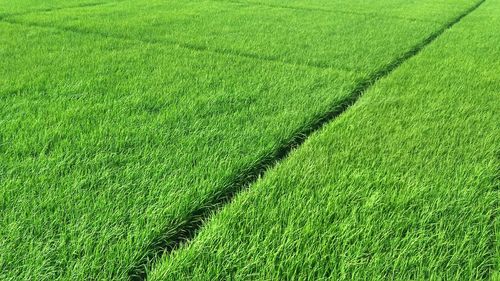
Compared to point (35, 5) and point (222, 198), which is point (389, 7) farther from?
point (222, 198)

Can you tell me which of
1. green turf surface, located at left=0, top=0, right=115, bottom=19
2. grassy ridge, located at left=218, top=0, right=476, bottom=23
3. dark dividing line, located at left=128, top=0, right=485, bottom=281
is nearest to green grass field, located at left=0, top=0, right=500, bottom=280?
dark dividing line, located at left=128, top=0, right=485, bottom=281

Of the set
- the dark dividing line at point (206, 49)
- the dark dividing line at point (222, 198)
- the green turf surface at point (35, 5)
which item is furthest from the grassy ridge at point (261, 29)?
the dark dividing line at point (222, 198)

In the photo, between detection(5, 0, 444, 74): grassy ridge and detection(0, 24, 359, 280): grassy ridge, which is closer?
detection(0, 24, 359, 280): grassy ridge

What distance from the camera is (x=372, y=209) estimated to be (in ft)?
5.81

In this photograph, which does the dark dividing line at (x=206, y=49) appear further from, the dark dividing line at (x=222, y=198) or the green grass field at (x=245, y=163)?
the dark dividing line at (x=222, y=198)

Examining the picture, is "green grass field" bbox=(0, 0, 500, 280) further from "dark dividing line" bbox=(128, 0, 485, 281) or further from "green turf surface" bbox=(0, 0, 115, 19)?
"green turf surface" bbox=(0, 0, 115, 19)

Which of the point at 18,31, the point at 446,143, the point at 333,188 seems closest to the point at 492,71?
the point at 446,143

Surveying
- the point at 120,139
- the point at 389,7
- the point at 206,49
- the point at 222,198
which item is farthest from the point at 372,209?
the point at 389,7

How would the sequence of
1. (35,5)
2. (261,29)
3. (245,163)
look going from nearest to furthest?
1. (245,163)
2. (261,29)
3. (35,5)

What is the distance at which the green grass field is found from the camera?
4.84 feet

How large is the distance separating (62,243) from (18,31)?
14.9ft

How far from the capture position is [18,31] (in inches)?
203

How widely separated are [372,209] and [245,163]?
2.12 ft

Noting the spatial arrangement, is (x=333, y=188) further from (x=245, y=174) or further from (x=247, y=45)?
(x=247, y=45)
